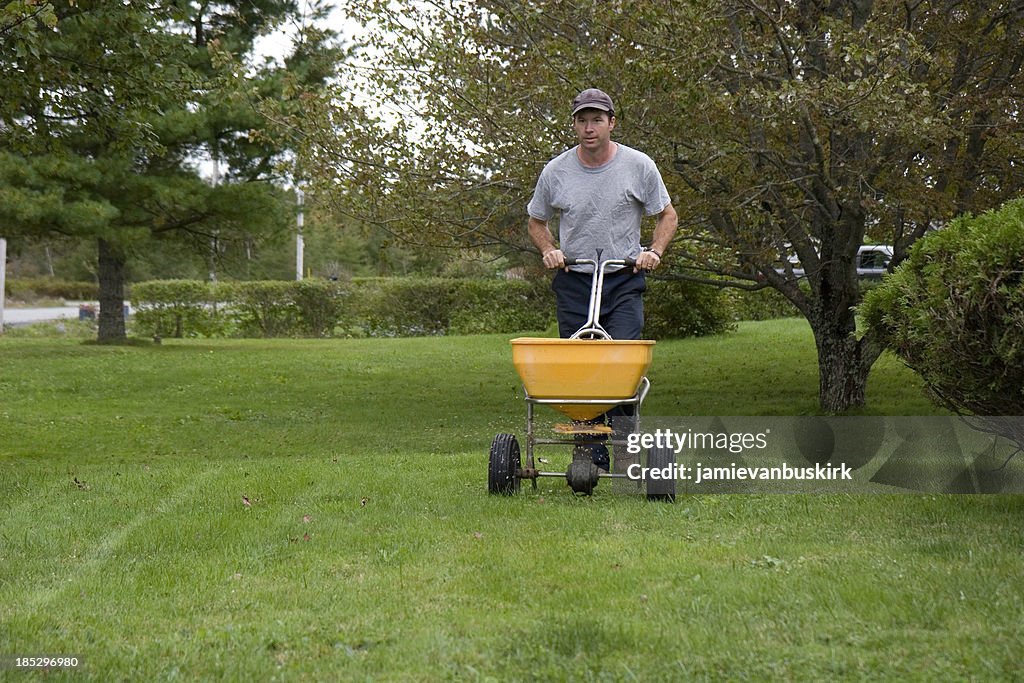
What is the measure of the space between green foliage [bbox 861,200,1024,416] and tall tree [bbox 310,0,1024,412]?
3.13 meters

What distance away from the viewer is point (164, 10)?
938 cm

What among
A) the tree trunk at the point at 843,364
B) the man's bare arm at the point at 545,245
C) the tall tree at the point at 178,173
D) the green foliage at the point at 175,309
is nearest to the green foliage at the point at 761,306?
the tall tree at the point at 178,173

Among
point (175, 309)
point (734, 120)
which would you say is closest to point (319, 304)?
point (175, 309)

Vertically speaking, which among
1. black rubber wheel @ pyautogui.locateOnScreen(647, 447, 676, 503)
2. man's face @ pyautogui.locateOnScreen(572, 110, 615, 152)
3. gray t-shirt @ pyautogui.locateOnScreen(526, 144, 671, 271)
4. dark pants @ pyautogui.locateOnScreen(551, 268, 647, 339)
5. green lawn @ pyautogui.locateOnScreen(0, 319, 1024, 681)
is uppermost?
man's face @ pyautogui.locateOnScreen(572, 110, 615, 152)

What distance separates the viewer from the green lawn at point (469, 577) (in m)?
3.47

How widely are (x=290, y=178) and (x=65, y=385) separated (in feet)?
23.6

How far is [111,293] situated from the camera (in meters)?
23.4

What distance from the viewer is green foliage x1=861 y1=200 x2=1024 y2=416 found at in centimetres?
505

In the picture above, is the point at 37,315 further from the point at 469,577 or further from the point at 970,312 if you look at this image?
the point at 970,312

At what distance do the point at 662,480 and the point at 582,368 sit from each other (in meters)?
0.79

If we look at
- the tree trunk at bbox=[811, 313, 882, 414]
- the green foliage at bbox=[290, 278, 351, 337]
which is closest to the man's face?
the tree trunk at bbox=[811, 313, 882, 414]

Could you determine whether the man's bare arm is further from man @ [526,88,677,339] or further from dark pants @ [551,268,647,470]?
dark pants @ [551,268,647,470]

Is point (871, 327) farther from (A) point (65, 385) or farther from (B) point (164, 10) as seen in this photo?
(A) point (65, 385)

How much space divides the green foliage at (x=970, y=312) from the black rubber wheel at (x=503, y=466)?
1.99 metres
